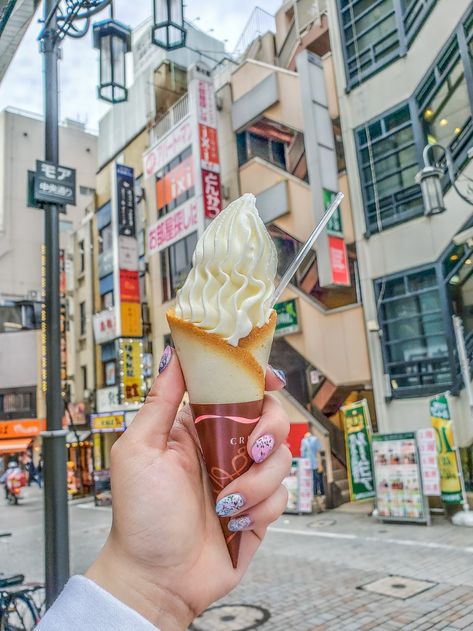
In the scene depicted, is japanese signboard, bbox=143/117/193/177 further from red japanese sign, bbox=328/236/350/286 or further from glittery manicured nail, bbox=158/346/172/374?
glittery manicured nail, bbox=158/346/172/374

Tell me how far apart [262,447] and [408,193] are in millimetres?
13079

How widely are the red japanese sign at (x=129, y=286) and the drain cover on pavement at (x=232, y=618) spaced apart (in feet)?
46.6

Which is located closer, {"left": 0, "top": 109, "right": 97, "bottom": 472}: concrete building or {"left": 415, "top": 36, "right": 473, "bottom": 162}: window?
{"left": 415, "top": 36, "right": 473, "bottom": 162}: window

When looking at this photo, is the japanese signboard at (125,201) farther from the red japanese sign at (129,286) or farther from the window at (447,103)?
the window at (447,103)

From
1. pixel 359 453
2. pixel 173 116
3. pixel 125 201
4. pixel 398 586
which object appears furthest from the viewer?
pixel 173 116

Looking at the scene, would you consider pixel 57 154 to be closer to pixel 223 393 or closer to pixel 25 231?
pixel 223 393

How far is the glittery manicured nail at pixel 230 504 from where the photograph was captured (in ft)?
5.81

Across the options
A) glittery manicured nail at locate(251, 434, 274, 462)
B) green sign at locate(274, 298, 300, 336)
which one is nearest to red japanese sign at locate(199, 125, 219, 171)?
green sign at locate(274, 298, 300, 336)

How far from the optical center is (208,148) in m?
18.0

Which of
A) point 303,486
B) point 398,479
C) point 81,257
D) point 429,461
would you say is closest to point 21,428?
point 81,257

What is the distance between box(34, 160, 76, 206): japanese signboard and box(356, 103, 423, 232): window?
10136 mm

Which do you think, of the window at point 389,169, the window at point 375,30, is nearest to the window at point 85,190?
the window at point 375,30

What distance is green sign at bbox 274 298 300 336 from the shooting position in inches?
628

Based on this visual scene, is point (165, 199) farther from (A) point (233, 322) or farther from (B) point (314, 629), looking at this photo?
(A) point (233, 322)
